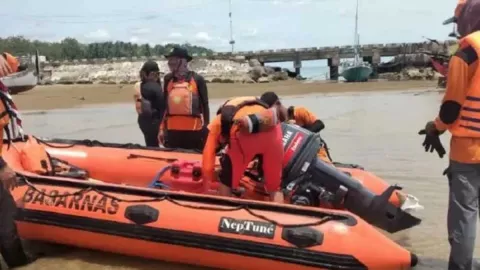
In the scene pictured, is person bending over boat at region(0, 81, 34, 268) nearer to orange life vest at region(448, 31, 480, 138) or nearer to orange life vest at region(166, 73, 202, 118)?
orange life vest at region(166, 73, 202, 118)

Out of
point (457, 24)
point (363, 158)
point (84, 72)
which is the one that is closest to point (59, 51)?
point (84, 72)

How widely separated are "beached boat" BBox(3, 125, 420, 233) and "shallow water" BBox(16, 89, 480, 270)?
1.11ft

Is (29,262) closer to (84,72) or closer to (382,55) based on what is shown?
(84,72)

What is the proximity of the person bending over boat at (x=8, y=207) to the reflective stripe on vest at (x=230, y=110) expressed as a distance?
125 centimetres

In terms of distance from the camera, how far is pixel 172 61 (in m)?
5.12

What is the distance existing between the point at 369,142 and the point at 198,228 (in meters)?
5.65

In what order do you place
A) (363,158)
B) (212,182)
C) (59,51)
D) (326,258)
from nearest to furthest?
(326,258)
(212,182)
(363,158)
(59,51)

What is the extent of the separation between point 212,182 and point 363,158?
12.0ft

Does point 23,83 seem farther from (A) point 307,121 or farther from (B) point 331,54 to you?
(B) point 331,54

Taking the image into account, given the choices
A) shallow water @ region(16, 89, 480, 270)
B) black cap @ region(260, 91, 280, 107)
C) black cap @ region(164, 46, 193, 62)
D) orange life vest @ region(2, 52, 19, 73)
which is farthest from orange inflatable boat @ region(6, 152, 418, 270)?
black cap @ region(164, 46, 193, 62)

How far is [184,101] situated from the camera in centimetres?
514

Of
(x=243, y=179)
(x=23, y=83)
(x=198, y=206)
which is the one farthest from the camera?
(x=23, y=83)

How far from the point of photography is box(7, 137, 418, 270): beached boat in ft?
11.4

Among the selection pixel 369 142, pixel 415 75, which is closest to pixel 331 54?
pixel 415 75
